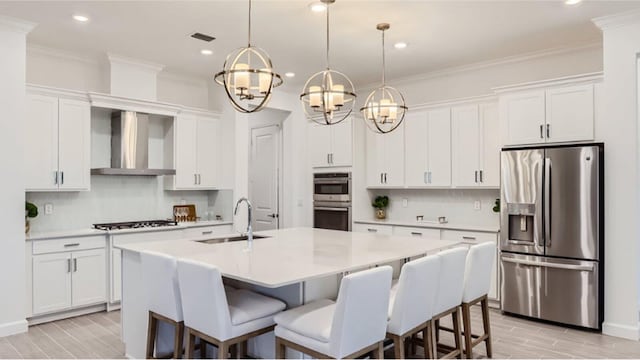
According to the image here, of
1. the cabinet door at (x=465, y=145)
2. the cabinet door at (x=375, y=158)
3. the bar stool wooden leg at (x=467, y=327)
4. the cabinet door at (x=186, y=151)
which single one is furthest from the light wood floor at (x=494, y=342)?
the cabinet door at (x=375, y=158)

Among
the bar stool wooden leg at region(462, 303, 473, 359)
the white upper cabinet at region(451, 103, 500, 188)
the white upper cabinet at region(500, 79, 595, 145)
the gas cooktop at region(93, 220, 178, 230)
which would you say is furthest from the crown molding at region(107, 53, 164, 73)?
the bar stool wooden leg at region(462, 303, 473, 359)

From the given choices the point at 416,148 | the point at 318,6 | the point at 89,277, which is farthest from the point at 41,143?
the point at 416,148

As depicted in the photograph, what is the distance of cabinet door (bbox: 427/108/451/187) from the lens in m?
5.45

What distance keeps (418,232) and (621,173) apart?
2236mm

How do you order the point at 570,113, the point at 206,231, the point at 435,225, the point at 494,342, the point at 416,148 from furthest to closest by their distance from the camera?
the point at 416,148, the point at 206,231, the point at 435,225, the point at 570,113, the point at 494,342

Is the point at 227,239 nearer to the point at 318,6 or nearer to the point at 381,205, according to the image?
the point at 318,6

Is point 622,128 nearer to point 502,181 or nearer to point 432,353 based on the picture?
point 502,181

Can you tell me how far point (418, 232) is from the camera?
5441mm

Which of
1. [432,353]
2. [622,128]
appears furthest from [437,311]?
[622,128]

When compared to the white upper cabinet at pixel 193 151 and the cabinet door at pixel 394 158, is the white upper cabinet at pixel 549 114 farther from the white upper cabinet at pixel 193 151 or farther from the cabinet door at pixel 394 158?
the white upper cabinet at pixel 193 151

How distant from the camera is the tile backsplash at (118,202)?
15.9 feet

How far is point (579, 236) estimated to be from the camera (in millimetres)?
4074

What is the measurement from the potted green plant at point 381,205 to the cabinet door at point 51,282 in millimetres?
3851

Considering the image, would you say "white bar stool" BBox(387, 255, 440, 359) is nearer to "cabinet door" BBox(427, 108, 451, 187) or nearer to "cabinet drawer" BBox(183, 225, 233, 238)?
"cabinet door" BBox(427, 108, 451, 187)
